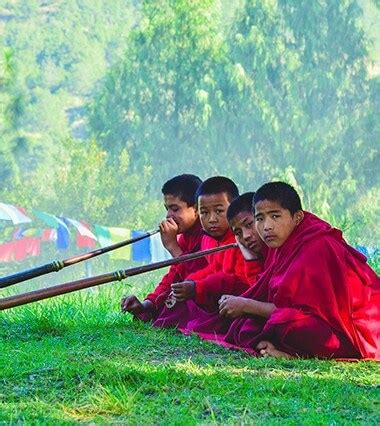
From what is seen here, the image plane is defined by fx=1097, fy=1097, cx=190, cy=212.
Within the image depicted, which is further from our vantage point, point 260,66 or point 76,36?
point 76,36

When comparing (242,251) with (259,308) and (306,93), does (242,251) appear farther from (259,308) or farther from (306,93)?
(306,93)

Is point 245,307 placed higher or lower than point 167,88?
lower

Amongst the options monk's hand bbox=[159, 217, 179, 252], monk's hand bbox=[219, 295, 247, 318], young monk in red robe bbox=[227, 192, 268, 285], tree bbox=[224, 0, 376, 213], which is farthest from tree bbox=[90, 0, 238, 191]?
monk's hand bbox=[219, 295, 247, 318]

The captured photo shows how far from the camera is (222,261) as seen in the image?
21.8 feet

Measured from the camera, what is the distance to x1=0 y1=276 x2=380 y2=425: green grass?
3932 millimetres

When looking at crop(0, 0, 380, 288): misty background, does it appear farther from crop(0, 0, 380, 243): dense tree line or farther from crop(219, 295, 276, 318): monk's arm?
crop(219, 295, 276, 318): monk's arm

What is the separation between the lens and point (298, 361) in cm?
526

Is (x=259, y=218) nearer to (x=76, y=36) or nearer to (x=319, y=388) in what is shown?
(x=319, y=388)

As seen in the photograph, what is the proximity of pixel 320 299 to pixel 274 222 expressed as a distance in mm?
481

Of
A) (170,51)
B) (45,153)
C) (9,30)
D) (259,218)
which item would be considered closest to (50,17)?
(9,30)

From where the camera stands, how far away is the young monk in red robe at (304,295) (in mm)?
5418

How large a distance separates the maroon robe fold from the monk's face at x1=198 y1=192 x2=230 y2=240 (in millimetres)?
829

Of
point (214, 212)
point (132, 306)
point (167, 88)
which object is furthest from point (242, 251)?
point (167, 88)

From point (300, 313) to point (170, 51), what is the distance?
105ft
